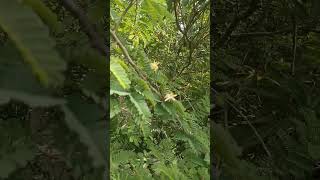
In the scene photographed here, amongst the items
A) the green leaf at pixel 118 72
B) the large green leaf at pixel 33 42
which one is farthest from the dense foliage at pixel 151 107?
the large green leaf at pixel 33 42

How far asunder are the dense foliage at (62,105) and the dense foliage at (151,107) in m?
0.10

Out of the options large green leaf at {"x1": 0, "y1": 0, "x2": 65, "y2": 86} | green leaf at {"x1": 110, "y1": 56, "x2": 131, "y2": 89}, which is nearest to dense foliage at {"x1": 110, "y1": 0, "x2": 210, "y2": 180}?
green leaf at {"x1": 110, "y1": 56, "x2": 131, "y2": 89}

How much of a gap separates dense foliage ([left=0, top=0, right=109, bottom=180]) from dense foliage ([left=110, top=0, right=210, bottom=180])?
0.33ft

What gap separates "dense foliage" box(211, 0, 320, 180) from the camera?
732mm

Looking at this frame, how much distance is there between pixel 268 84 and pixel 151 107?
284mm

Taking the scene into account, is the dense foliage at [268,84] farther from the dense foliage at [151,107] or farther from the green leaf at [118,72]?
the green leaf at [118,72]

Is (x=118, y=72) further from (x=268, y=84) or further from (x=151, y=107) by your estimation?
(x=268, y=84)

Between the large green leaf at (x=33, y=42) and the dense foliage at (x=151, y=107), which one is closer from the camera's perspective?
the large green leaf at (x=33, y=42)

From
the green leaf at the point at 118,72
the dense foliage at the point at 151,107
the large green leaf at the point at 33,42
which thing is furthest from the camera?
the dense foliage at the point at 151,107

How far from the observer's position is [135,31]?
845 mm

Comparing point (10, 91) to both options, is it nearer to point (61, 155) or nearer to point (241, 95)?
point (61, 155)

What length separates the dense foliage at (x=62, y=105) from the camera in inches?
9.8

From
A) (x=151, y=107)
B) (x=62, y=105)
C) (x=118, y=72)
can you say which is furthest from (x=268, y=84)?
(x=62, y=105)

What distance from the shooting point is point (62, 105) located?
28cm
